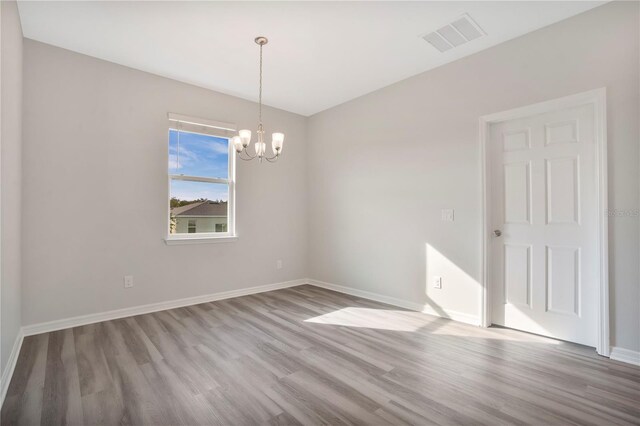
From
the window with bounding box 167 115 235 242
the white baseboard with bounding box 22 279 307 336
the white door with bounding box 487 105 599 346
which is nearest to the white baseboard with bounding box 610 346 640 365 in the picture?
the white door with bounding box 487 105 599 346

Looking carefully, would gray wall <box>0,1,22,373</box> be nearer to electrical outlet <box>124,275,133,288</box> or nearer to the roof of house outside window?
electrical outlet <box>124,275,133,288</box>

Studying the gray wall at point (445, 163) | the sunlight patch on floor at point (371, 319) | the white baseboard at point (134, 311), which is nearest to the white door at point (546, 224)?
the gray wall at point (445, 163)

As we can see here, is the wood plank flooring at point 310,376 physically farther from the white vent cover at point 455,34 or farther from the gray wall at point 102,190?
the white vent cover at point 455,34

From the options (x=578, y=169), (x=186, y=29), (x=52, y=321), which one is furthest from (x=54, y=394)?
(x=578, y=169)

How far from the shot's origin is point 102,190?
333cm

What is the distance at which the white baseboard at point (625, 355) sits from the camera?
2.32 m

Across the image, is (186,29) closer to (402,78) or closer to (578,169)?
(402,78)

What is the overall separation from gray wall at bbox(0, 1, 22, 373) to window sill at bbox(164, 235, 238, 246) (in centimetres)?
136

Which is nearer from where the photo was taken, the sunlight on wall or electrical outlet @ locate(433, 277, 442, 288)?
the sunlight on wall

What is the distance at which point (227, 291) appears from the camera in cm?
427

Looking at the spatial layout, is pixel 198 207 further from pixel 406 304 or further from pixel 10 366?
pixel 406 304

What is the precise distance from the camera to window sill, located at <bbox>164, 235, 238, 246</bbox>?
378cm

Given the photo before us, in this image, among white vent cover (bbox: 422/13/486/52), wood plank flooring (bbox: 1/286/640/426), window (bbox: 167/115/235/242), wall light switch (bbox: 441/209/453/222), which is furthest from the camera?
window (bbox: 167/115/235/242)

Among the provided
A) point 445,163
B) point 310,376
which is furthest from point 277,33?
point 310,376
